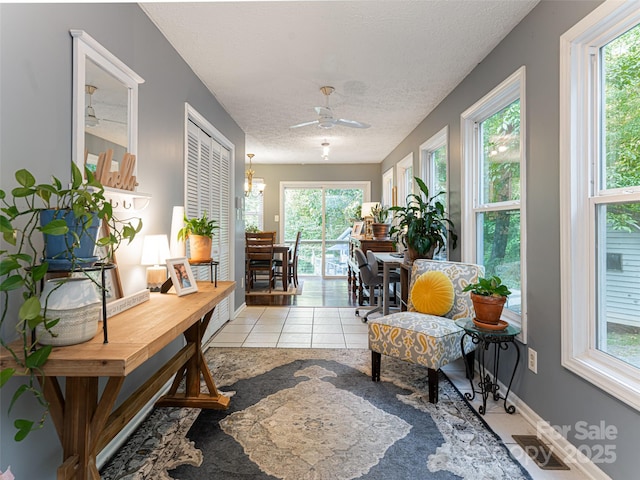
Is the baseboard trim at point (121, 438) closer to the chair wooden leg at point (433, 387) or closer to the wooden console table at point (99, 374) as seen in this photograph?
the wooden console table at point (99, 374)

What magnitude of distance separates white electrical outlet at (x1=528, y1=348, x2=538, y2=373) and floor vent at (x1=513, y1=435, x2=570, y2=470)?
366 mm

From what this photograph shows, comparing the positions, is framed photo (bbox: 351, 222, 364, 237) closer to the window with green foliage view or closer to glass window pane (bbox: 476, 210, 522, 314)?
the window with green foliage view

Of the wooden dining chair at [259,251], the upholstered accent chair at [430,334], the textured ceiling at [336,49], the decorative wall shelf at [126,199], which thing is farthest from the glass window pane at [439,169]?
the decorative wall shelf at [126,199]

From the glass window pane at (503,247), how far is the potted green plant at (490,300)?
34 centimetres

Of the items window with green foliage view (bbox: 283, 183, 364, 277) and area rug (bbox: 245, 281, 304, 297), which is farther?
window with green foliage view (bbox: 283, 183, 364, 277)

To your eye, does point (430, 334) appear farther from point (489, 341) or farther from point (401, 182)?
point (401, 182)

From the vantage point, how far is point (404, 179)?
5723 millimetres

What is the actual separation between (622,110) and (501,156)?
1077mm

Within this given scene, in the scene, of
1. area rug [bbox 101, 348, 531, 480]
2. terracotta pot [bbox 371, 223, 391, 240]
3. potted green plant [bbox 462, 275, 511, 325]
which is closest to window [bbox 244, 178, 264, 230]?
terracotta pot [bbox 371, 223, 391, 240]

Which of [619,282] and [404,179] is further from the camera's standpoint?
[404,179]


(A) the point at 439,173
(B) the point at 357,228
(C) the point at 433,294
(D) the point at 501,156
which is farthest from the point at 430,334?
(B) the point at 357,228

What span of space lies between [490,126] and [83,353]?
3089 mm

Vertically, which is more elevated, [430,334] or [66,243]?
[66,243]

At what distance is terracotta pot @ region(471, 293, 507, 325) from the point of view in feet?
6.78
